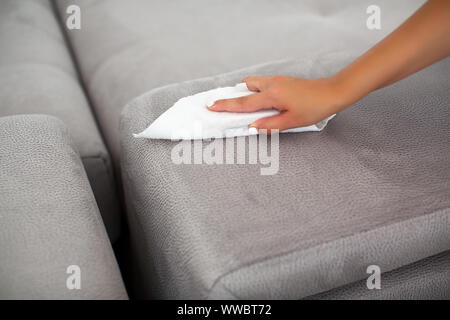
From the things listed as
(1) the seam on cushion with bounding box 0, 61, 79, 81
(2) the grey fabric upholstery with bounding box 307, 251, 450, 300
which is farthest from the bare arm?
(1) the seam on cushion with bounding box 0, 61, 79, 81

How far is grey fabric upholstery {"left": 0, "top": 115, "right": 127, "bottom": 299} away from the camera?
42 cm

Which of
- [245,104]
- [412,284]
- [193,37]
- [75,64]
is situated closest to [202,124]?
[245,104]

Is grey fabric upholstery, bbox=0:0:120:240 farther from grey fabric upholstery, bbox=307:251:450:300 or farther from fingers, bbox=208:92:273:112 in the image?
grey fabric upholstery, bbox=307:251:450:300

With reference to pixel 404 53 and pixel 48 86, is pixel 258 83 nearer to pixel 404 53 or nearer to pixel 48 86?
pixel 404 53

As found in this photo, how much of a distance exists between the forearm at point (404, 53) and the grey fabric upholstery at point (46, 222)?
14.3 inches

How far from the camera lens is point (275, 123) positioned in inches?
22.0

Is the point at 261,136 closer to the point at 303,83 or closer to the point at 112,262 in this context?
the point at 303,83

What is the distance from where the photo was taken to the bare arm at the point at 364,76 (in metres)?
0.53

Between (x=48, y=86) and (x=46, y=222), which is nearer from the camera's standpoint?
(x=46, y=222)

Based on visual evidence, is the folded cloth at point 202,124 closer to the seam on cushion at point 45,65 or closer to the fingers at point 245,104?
the fingers at point 245,104

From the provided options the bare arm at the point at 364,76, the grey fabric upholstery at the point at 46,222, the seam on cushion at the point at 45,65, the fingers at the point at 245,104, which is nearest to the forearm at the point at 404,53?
the bare arm at the point at 364,76

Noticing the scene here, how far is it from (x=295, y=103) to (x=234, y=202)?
17 cm

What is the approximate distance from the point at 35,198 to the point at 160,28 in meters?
0.61

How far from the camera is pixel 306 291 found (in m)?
0.46
